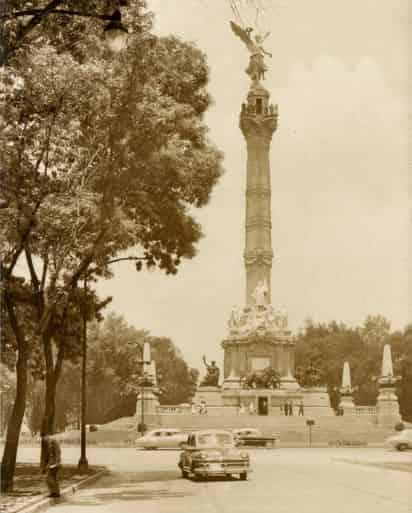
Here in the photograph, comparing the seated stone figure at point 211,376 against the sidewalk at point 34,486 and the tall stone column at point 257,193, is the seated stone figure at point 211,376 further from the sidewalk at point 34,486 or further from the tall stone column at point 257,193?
the sidewalk at point 34,486

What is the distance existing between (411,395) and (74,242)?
6826 cm

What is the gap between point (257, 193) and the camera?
228 ft

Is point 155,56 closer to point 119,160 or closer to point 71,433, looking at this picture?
point 119,160

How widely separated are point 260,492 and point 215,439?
4.69 metres

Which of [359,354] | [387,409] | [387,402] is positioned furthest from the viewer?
[359,354]

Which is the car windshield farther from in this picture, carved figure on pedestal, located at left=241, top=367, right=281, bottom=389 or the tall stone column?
the tall stone column

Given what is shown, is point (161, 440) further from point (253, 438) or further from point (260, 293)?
point (260, 293)

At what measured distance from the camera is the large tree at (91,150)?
20734 mm

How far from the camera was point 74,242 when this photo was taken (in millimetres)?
22703

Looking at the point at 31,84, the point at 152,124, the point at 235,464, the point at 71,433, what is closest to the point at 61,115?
the point at 31,84

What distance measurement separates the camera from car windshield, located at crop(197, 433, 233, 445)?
24484 millimetres

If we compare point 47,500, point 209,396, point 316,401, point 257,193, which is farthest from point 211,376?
point 47,500

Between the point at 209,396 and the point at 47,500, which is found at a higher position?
the point at 209,396

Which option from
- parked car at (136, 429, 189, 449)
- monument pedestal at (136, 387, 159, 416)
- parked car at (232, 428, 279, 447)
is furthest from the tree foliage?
parked car at (136, 429, 189, 449)
